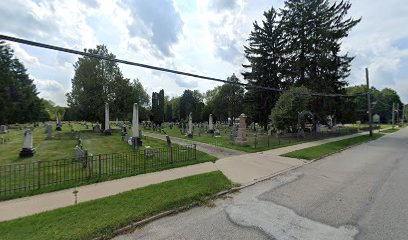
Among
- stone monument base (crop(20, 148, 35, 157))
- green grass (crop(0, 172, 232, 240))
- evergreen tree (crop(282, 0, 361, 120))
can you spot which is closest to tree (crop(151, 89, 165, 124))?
evergreen tree (crop(282, 0, 361, 120))

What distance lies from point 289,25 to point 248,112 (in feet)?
43.7

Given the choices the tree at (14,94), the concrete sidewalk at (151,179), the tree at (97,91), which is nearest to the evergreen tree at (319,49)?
the concrete sidewalk at (151,179)

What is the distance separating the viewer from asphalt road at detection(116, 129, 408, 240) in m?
4.49

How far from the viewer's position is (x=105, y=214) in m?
5.08

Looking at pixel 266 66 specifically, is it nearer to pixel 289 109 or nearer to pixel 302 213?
pixel 289 109

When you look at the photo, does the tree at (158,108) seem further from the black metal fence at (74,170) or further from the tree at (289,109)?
the black metal fence at (74,170)

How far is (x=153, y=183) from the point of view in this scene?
750 cm

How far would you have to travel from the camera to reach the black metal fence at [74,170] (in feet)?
23.3

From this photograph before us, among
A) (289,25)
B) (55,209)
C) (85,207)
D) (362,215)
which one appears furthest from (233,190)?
(289,25)

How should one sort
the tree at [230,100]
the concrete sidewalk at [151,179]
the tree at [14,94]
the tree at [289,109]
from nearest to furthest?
the concrete sidewalk at [151,179] < the tree at [289,109] < the tree at [14,94] < the tree at [230,100]

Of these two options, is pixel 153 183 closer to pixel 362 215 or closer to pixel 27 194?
pixel 27 194

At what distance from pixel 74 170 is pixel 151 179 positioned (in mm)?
3456

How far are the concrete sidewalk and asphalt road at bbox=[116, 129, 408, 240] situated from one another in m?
1.34

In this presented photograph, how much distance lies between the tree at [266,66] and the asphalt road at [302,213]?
948 inches
